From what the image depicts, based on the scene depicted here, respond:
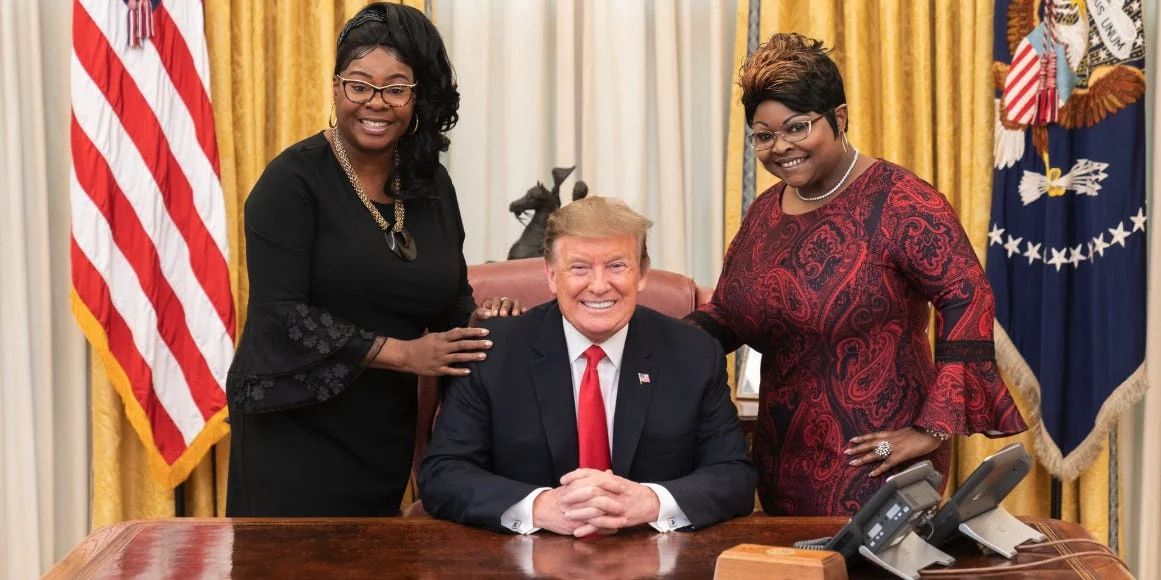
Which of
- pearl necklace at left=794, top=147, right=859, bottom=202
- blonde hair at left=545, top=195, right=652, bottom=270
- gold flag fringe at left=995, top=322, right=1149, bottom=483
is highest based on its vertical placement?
pearl necklace at left=794, top=147, right=859, bottom=202

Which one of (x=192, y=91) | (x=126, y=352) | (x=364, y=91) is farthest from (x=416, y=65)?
(x=126, y=352)

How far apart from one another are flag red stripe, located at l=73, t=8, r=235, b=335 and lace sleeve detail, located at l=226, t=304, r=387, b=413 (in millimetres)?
1773

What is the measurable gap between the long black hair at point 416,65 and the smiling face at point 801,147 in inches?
28.7

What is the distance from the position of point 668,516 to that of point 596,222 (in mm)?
640

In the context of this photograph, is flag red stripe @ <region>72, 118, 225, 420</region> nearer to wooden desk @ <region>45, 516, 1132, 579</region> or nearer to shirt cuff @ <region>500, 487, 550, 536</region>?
wooden desk @ <region>45, 516, 1132, 579</region>

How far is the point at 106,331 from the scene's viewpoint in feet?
14.5

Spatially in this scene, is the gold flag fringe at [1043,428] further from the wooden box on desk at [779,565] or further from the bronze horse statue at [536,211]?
the wooden box on desk at [779,565]

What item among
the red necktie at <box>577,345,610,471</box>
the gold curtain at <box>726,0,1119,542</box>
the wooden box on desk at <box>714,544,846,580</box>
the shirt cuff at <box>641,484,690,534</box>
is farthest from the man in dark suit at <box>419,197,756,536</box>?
the gold curtain at <box>726,0,1119,542</box>

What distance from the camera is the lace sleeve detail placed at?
8.94ft

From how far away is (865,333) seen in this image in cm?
263

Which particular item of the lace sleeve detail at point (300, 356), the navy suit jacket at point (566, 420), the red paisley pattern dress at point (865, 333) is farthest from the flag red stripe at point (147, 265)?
the red paisley pattern dress at point (865, 333)

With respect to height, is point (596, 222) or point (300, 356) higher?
point (596, 222)

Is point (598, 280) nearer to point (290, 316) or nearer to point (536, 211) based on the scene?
point (290, 316)

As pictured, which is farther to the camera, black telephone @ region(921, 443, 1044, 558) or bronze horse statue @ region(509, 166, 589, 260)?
bronze horse statue @ region(509, 166, 589, 260)
